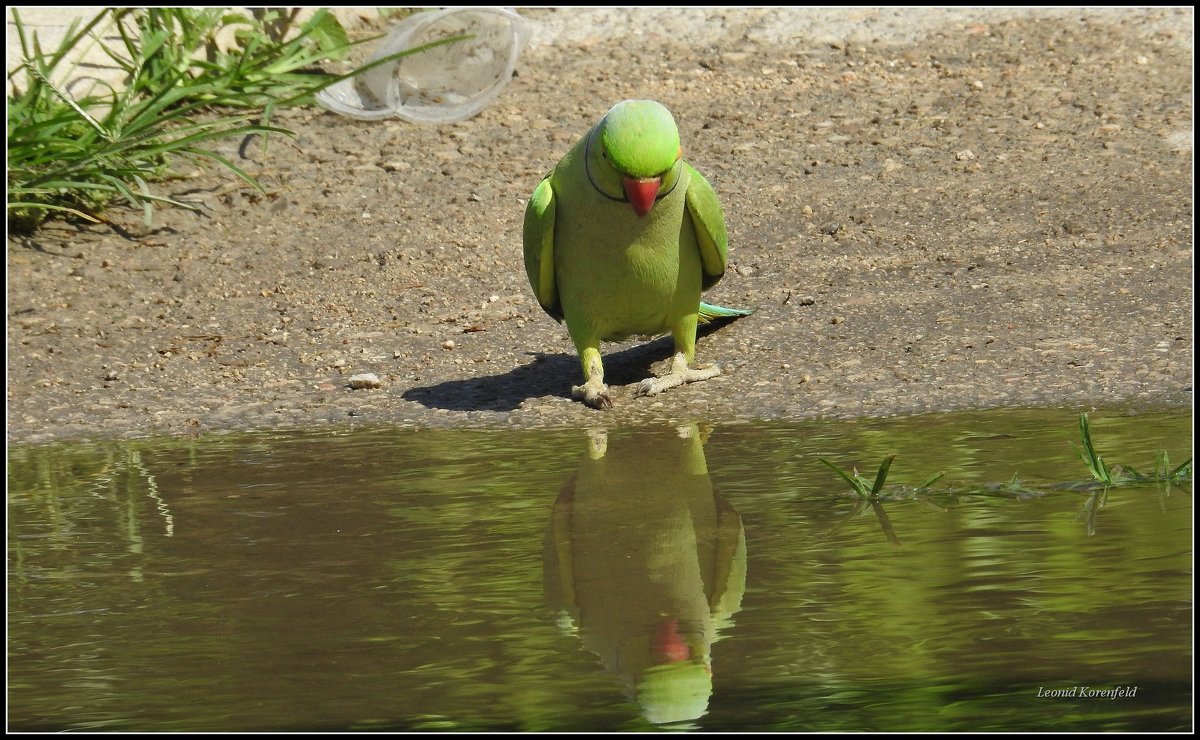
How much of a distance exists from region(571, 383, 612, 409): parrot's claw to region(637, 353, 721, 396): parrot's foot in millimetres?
135

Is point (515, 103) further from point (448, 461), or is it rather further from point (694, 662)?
point (694, 662)

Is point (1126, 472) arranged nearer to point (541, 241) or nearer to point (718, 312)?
point (541, 241)

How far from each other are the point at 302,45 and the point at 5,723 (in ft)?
21.5

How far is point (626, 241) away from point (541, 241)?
310 mm

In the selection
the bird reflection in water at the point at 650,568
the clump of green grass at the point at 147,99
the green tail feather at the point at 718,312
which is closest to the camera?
the bird reflection in water at the point at 650,568

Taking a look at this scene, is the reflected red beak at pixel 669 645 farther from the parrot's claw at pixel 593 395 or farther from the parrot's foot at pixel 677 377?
the parrot's foot at pixel 677 377

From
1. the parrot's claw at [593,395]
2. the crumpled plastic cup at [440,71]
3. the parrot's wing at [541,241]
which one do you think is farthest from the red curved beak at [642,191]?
the crumpled plastic cup at [440,71]

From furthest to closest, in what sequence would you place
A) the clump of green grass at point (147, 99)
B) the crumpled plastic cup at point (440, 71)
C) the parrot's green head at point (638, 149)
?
1. the crumpled plastic cup at point (440, 71)
2. the clump of green grass at point (147, 99)
3. the parrot's green head at point (638, 149)

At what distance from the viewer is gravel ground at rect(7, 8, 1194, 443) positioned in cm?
516

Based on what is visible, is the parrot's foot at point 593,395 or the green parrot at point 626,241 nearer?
the green parrot at point 626,241

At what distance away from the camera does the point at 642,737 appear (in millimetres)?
2287

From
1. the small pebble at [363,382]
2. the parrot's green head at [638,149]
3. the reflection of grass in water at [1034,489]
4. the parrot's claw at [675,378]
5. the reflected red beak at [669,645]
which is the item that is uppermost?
the parrot's green head at [638,149]

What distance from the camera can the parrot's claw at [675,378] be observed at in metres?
5.12

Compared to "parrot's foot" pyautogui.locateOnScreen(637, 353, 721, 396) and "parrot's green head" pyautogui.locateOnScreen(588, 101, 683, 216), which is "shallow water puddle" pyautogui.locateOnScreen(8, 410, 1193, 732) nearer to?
"parrot's foot" pyautogui.locateOnScreen(637, 353, 721, 396)
